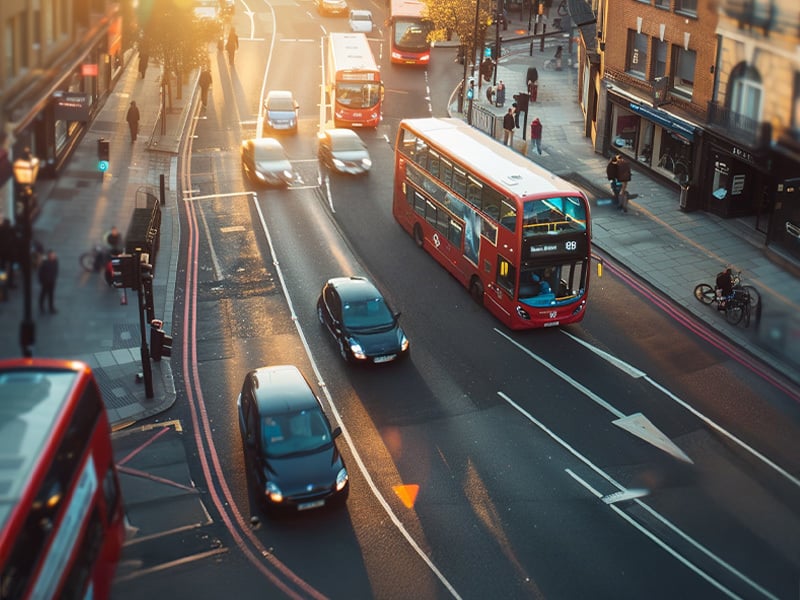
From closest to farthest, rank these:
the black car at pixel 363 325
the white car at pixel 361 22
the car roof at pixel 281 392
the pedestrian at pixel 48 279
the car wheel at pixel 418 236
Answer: the pedestrian at pixel 48 279
the car roof at pixel 281 392
the black car at pixel 363 325
the car wheel at pixel 418 236
the white car at pixel 361 22

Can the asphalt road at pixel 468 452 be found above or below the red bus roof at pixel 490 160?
below

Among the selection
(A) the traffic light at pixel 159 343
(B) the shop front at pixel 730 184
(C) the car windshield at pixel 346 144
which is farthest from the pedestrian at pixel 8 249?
(C) the car windshield at pixel 346 144

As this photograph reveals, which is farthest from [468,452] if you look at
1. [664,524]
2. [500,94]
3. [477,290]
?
[500,94]

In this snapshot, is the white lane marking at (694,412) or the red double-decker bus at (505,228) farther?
the red double-decker bus at (505,228)

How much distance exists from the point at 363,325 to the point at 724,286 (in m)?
11.2

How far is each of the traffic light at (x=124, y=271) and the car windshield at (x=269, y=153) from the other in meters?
19.2

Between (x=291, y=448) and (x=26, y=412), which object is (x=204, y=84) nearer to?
(x=291, y=448)

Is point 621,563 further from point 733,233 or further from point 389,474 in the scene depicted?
point 733,233

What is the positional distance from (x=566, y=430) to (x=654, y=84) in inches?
858

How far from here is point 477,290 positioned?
33.2 metres

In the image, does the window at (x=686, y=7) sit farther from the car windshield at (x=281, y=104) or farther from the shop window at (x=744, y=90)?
the car windshield at (x=281, y=104)

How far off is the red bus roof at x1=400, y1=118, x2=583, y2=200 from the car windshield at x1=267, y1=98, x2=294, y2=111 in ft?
45.1

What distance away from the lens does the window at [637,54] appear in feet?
146

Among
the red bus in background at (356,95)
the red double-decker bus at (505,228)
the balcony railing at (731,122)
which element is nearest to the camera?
the red double-decker bus at (505,228)
